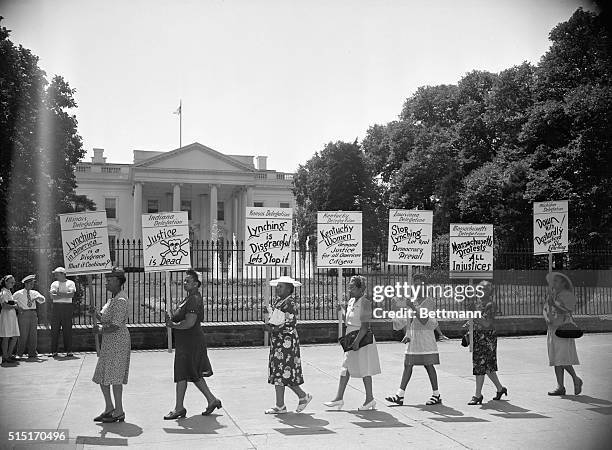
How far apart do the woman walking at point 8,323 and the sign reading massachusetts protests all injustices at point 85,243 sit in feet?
3.94

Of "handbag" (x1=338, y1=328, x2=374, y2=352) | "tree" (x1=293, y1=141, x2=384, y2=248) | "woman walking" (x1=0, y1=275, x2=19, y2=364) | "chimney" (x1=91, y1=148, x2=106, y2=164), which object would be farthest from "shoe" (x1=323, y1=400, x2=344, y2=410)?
"chimney" (x1=91, y1=148, x2=106, y2=164)

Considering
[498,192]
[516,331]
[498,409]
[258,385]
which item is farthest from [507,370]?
[498,192]

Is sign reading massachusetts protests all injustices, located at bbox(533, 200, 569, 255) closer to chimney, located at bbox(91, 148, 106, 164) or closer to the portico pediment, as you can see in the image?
the portico pediment

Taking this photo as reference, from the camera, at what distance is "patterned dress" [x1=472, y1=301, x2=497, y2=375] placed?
8984mm

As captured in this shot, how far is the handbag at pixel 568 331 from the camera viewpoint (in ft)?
31.0

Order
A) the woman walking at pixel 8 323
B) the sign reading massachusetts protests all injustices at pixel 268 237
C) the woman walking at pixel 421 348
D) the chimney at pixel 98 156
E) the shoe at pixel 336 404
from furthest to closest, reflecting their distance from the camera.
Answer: the chimney at pixel 98 156, the sign reading massachusetts protests all injustices at pixel 268 237, the woman walking at pixel 8 323, the woman walking at pixel 421 348, the shoe at pixel 336 404

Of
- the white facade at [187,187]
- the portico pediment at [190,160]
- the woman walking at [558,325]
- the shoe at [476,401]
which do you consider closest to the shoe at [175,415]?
the shoe at [476,401]

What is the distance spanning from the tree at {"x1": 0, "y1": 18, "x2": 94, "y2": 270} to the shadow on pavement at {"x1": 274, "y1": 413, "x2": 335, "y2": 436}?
13.0 meters

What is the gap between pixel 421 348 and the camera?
8859 millimetres

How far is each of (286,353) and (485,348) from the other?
284 cm

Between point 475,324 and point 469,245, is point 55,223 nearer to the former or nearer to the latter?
point 469,245

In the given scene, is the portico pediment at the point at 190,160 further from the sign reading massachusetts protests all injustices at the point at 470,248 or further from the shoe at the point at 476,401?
the shoe at the point at 476,401

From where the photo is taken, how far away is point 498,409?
8.64m

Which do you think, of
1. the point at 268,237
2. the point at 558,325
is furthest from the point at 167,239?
the point at 558,325
